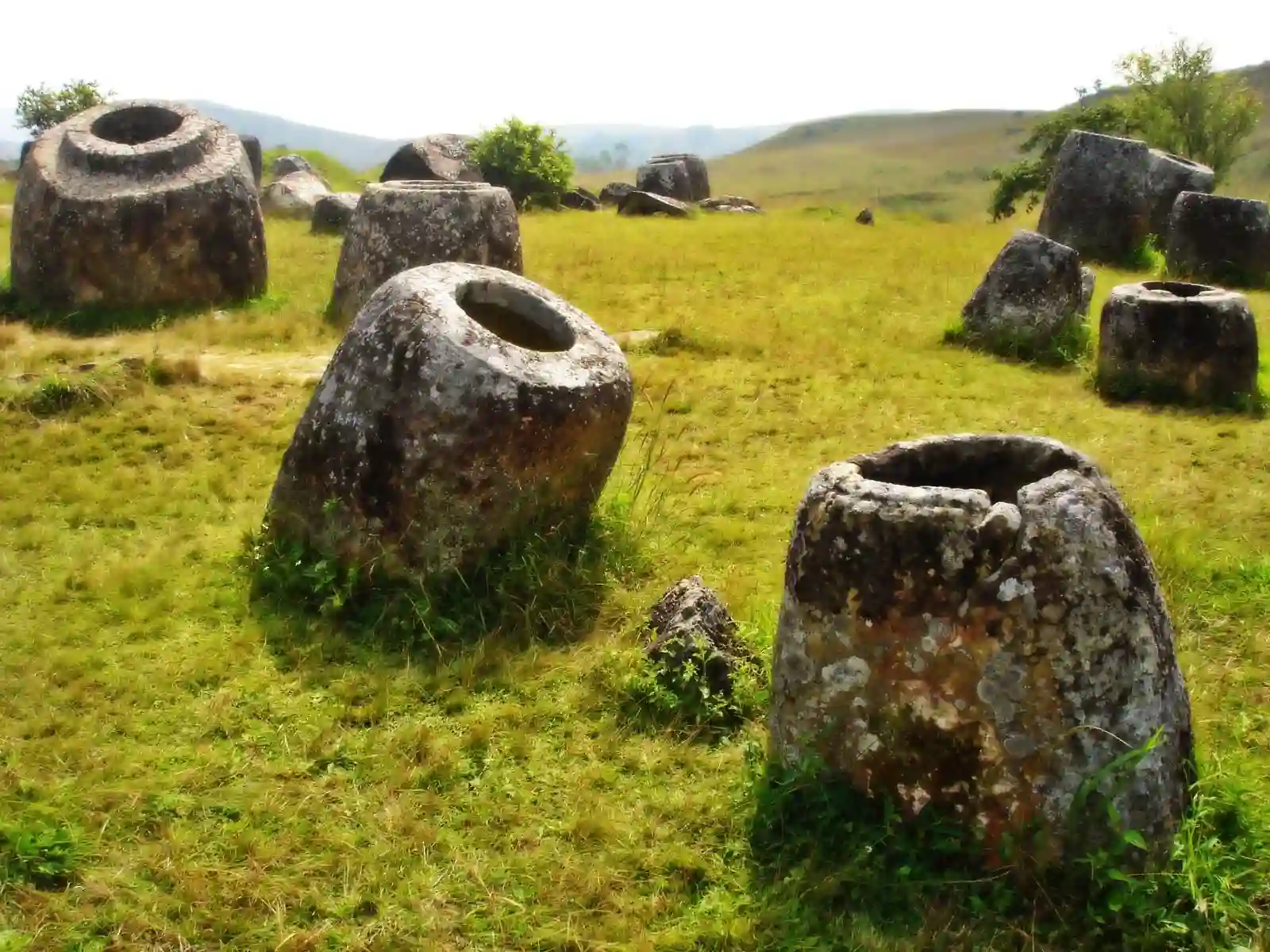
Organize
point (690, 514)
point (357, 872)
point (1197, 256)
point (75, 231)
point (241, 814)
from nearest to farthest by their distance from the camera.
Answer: point (357, 872) → point (241, 814) → point (690, 514) → point (75, 231) → point (1197, 256)

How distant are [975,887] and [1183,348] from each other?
24.2 feet

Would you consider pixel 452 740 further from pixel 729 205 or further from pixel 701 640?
pixel 729 205

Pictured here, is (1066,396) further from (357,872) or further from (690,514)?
(357,872)

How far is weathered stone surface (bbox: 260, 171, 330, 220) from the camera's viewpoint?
22891 millimetres

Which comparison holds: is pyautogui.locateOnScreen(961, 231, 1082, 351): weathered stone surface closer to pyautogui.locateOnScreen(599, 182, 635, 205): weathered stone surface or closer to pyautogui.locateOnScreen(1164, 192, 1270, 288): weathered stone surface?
pyautogui.locateOnScreen(1164, 192, 1270, 288): weathered stone surface

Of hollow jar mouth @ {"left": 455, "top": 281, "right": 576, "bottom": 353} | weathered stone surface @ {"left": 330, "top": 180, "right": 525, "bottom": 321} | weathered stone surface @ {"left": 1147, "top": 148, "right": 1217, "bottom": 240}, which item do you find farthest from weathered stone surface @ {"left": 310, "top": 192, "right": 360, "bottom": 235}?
hollow jar mouth @ {"left": 455, "top": 281, "right": 576, "bottom": 353}

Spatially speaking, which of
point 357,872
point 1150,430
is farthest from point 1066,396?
point 357,872

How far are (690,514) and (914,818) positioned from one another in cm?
335

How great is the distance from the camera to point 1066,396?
9.80 metres

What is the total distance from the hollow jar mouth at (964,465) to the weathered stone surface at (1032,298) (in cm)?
731

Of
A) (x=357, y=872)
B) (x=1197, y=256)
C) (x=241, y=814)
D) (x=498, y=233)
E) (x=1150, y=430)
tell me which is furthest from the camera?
(x=1197, y=256)

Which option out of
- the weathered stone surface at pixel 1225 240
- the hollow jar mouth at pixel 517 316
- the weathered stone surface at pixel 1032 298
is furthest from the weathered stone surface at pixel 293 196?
the hollow jar mouth at pixel 517 316

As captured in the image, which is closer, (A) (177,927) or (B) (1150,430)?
(A) (177,927)

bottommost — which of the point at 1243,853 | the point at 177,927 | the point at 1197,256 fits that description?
the point at 177,927
